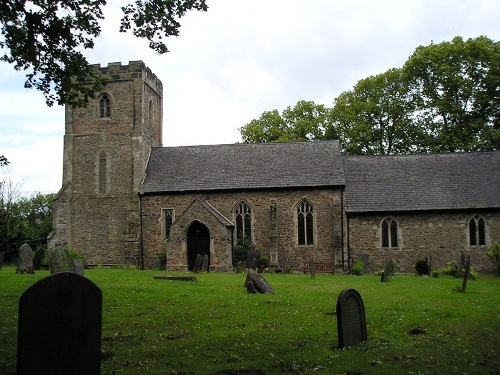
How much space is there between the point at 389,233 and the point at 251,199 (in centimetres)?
796

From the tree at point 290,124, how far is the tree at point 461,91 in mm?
9328

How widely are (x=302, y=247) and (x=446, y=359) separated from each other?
21.2 m

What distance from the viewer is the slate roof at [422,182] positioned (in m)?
29.2

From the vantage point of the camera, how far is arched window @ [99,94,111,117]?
108 ft

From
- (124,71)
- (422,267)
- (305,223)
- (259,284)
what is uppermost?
(124,71)

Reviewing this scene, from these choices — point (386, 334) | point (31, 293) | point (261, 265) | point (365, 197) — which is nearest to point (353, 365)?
point (386, 334)

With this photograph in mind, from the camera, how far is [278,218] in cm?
3017

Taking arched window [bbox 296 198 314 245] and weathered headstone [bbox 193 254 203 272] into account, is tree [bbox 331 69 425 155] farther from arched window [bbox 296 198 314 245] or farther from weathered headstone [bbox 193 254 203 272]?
weathered headstone [bbox 193 254 203 272]

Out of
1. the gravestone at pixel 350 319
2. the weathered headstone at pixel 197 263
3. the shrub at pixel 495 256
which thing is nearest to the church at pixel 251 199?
the shrub at pixel 495 256

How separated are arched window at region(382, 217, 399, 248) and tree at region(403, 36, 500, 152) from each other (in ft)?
48.0

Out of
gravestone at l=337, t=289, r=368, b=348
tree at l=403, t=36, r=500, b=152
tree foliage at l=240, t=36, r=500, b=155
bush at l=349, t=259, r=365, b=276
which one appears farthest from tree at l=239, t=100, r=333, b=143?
gravestone at l=337, t=289, r=368, b=348

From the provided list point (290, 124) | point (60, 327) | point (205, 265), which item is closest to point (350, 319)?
point (60, 327)

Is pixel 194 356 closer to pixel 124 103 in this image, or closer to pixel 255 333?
pixel 255 333

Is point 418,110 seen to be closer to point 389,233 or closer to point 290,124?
point 290,124
